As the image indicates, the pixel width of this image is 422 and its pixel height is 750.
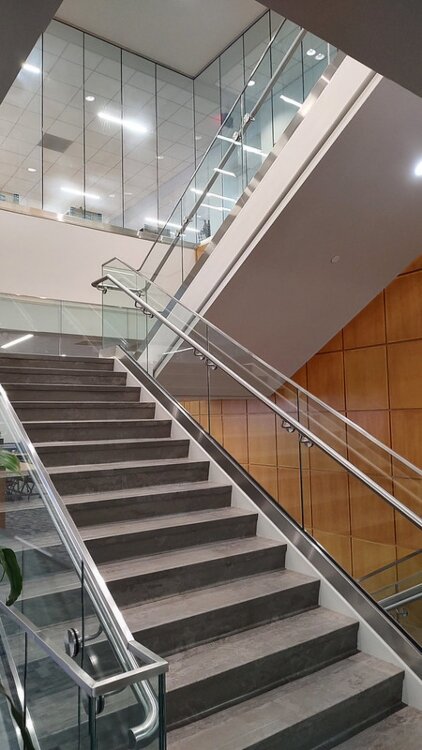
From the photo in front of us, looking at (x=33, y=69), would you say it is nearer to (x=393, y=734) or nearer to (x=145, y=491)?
(x=145, y=491)

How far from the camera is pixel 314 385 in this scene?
7746 millimetres

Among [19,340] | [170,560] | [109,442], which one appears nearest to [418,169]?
[109,442]

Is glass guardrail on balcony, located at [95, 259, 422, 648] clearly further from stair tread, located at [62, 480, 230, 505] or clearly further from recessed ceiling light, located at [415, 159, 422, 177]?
recessed ceiling light, located at [415, 159, 422, 177]

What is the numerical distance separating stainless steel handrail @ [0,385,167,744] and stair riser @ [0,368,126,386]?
233cm

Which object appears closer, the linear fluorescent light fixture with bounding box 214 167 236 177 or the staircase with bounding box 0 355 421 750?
the staircase with bounding box 0 355 421 750

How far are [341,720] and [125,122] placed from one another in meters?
10.8

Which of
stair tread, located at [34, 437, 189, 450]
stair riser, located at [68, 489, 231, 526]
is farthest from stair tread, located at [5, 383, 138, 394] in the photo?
stair riser, located at [68, 489, 231, 526]

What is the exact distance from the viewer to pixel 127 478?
3.80m

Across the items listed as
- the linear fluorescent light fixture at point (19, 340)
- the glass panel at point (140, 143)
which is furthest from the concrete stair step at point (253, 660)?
the glass panel at point (140, 143)

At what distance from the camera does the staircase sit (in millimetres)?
2363

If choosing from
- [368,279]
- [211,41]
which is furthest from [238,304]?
[211,41]

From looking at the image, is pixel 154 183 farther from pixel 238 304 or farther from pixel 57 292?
pixel 238 304

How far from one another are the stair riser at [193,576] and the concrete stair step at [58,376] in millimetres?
2500

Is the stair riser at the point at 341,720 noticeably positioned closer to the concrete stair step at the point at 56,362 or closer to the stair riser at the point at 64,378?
the stair riser at the point at 64,378
